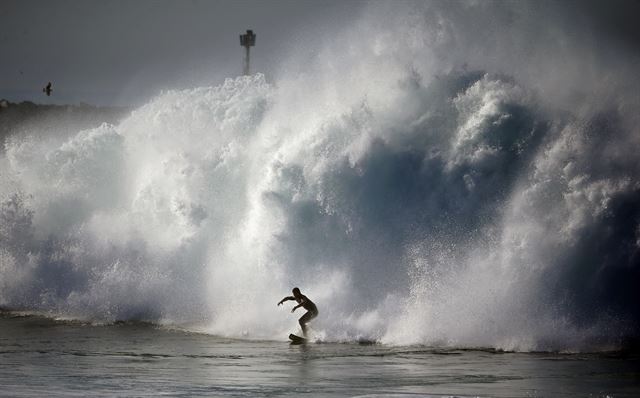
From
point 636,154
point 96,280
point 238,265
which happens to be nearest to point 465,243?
point 636,154

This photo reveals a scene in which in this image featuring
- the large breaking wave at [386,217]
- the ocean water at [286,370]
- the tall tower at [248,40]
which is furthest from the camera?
the tall tower at [248,40]

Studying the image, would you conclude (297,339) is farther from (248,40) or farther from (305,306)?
(248,40)

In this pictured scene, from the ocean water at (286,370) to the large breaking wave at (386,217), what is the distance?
56.7 inches

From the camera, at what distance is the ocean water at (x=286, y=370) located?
1850 cm

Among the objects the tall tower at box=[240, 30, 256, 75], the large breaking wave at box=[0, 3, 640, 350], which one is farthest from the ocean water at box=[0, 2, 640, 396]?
the tall tower at box=[240, 30, 256, 75]

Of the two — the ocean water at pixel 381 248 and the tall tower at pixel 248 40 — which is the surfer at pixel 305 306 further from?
the tall tower at pixel 248 40

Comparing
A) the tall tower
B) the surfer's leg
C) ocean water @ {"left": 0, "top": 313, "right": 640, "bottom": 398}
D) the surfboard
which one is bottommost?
ocean water @ {"left": 0, "top": 313, "right": 640, "bottom": 398}

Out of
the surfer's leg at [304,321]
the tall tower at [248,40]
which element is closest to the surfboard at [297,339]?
the surfer's leg at [304,321]

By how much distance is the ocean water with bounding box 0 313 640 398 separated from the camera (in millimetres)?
18500

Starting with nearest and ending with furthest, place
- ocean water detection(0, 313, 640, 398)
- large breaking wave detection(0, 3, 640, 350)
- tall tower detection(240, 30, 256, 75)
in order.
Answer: ocean water detection(0, 313, 640, 398), large breaking wave detection(0, 3, 640, 350), tall tower detection(240, 30, 256, 75)

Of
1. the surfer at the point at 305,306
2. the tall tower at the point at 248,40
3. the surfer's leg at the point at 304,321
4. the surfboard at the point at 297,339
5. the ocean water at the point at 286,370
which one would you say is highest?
the tall tower at the point at 248,40

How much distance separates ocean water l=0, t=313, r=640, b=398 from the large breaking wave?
4.73 ft

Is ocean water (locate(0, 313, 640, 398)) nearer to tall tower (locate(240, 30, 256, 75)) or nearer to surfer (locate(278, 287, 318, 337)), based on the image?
surfer (locate(278, 287, 318, 337))

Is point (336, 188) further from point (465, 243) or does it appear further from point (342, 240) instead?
point (465, 243)
